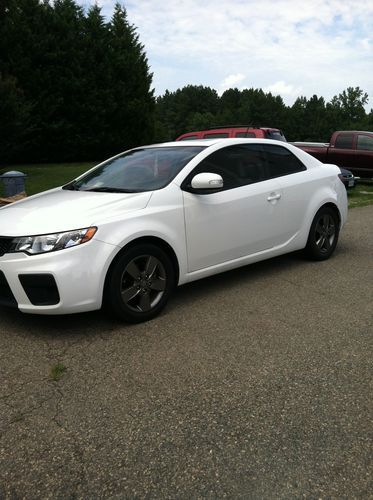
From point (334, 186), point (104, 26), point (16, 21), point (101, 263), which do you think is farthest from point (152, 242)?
point (104, 26)

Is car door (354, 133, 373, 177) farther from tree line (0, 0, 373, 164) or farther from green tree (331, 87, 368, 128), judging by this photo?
green tree (331, 87, 368, 128)

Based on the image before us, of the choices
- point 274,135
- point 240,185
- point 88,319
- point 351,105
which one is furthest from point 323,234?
point 351,105

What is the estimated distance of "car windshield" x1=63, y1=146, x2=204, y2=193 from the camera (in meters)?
4.33

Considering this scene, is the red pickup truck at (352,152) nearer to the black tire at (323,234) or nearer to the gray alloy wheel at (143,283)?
the black tire at (323,234)

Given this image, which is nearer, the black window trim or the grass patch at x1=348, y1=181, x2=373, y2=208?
the black window trim

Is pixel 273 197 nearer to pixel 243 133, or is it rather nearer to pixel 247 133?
pixel 247 133

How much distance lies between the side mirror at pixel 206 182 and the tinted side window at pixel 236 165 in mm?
143

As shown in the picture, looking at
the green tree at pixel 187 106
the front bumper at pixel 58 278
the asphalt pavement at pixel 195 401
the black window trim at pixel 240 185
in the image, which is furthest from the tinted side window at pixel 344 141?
the green tree at pixel 187 106

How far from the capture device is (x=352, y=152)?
567 inches

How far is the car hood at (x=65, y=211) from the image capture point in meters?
3.60

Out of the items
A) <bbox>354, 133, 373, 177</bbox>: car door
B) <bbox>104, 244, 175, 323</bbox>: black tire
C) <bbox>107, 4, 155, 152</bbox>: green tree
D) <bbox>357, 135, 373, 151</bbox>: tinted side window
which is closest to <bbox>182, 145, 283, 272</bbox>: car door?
<bbox>104, 244, 175, 323</bbox>: black tire

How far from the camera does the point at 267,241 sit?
4.97 m

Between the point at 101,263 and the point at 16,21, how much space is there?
2150 centimetres

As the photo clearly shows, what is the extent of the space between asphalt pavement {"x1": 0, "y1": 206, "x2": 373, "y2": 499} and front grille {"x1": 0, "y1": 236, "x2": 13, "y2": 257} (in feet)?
2.11
